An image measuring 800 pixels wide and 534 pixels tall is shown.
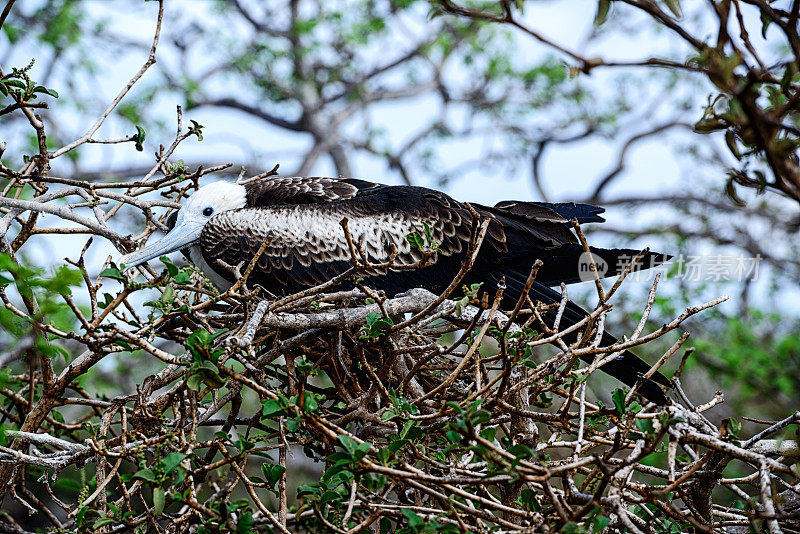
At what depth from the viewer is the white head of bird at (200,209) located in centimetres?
331

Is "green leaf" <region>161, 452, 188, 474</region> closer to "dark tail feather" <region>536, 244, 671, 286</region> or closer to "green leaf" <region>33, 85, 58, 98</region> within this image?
"green leaf" <region>33, 85, 58, 98</region>

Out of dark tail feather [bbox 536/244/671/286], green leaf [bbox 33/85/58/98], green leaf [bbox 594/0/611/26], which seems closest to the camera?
green leaf [bbox 594/0/611/26]

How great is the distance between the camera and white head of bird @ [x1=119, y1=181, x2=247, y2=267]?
130 inches

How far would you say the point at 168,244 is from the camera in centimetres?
320

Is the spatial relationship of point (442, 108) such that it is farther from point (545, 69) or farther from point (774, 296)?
point (774, 296)

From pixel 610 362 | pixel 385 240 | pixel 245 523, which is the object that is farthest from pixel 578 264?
Result: pixel 245 523

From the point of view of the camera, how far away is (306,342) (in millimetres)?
2639

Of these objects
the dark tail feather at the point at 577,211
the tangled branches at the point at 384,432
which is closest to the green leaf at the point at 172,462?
the tangled branches at the point at 384,432

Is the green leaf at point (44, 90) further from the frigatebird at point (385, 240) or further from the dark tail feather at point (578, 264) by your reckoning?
the dark tail feather at point (578, 264)

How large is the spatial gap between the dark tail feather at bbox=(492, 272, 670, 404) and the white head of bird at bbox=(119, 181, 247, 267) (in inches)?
46.5

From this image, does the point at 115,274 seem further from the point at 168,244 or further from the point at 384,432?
the point at 168,244

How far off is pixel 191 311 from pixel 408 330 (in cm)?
68

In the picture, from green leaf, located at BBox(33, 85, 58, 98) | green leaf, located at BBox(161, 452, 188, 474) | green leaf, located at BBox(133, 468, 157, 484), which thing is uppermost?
green leaf, located at BBox(33, 85, 58, 98)

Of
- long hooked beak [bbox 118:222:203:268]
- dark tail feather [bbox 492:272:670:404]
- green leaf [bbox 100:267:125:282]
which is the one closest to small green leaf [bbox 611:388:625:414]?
dark tail feather [bbox 492:272:670:404]
